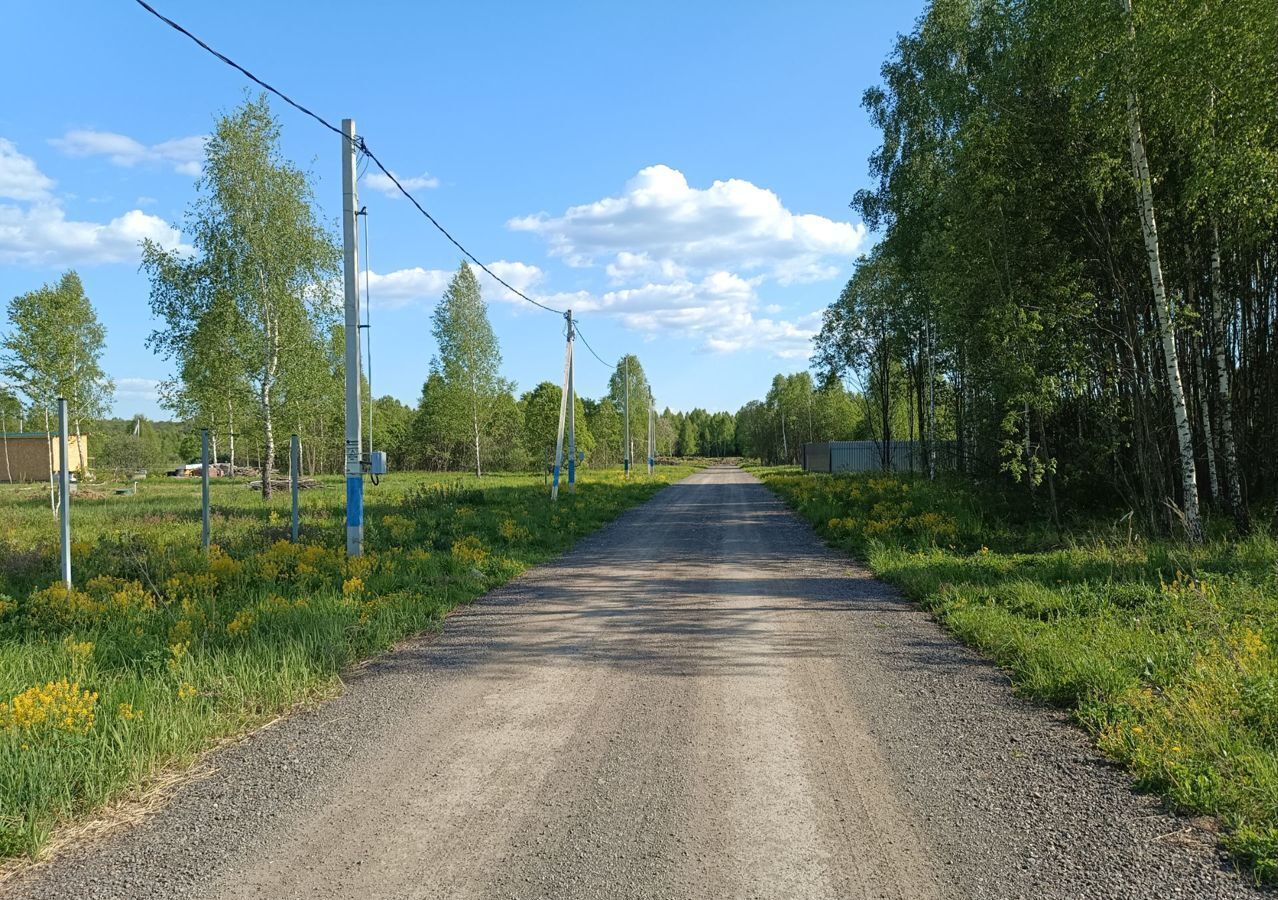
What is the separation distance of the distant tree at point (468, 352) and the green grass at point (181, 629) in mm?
35059

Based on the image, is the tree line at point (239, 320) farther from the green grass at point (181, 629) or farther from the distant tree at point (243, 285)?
the green grass at point (181, 629)

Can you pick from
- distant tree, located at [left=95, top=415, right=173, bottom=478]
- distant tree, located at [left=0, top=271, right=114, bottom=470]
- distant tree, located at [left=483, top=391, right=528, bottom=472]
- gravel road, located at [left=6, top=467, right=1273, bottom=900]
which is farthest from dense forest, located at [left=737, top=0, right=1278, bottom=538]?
distant tree, located at [left=95, top=415, right=173, bottom=478]

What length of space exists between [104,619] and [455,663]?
3.75 metres

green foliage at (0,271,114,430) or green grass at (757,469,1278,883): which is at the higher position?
green foliage at (0,271,114,430)

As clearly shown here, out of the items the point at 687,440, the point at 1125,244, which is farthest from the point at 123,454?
the point at 687,440

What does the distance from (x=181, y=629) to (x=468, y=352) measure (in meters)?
44.5

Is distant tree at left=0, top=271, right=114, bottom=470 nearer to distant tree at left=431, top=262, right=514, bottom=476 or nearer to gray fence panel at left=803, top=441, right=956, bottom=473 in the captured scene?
distant tree at left=431, top=262, right=514, bottom=476

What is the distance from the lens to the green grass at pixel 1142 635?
12.6 feet

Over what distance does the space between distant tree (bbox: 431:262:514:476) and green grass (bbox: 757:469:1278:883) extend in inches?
1562

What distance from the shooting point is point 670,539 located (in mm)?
15164

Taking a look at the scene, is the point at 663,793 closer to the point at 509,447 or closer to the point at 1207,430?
the point at 1207,430

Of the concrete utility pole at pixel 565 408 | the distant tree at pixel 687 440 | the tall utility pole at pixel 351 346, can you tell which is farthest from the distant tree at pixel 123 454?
the distant tree at pixel 687 440

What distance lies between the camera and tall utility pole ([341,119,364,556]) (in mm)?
10688

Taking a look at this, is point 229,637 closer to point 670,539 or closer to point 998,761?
point 998,761
